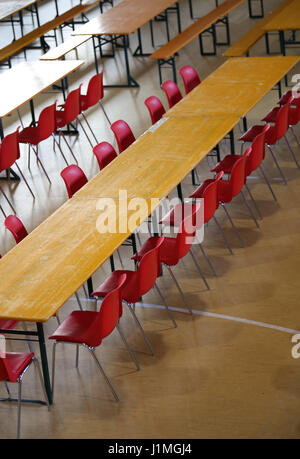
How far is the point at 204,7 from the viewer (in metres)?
16.1

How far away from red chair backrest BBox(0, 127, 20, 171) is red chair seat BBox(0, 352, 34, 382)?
331 cm

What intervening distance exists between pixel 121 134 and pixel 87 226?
2436mm

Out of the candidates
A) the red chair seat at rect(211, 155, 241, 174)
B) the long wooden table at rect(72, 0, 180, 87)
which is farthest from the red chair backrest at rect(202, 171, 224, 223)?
the long wooden table at rect(72, 0, 180, 87)

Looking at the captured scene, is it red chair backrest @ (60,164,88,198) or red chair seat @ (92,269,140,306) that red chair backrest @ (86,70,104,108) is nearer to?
red chair backrest @ (60,164,88,198)

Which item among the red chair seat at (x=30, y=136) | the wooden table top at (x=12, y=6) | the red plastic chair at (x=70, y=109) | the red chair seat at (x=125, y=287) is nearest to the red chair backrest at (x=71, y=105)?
the red plastic chair at (x=70, y=109)

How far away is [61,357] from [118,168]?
1904 mm

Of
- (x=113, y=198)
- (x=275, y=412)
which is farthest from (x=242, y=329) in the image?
(x=113, y=198)

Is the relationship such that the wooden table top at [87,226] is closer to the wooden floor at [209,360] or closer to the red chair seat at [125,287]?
the red chair seat at [125,287]

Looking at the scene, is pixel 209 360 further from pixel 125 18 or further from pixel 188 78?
pixel 125 18

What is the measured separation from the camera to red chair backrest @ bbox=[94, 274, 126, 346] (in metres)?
5.69

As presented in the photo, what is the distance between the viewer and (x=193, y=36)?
1245 centimetres

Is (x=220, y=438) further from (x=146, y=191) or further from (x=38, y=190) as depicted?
(x=38, y=190)

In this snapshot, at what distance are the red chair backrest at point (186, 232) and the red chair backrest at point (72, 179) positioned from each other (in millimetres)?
1302

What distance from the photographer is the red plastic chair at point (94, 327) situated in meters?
5.73
